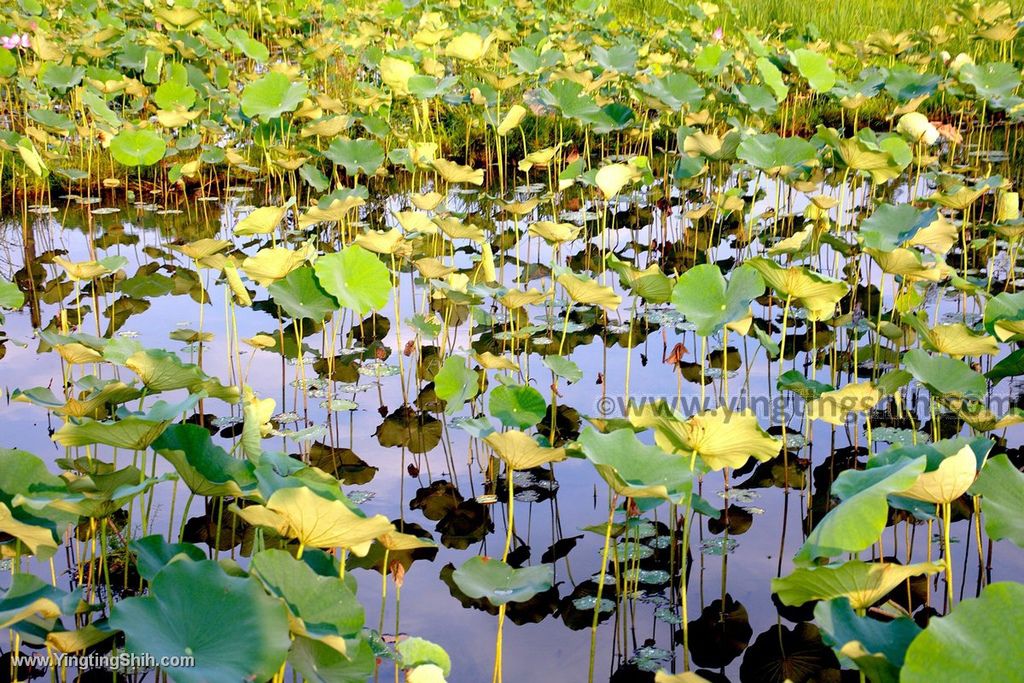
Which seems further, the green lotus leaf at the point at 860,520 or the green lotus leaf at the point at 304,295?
the green lotus leaf at the point at 304,295

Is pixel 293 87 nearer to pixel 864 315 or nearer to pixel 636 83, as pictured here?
pixel 636 83

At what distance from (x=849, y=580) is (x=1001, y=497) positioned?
35cm

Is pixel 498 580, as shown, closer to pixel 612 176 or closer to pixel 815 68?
pixel 612 176

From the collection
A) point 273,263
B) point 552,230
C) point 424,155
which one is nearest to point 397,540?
point 273,263

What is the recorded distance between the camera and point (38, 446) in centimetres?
264

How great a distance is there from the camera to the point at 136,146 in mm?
4285

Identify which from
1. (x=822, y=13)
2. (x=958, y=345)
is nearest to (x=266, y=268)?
(x=958, y=345)

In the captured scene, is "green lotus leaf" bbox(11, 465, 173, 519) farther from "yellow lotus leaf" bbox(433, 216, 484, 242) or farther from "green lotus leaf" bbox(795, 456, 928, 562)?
"yellow lotus leaf" bbox(433, 216, 484, 242)

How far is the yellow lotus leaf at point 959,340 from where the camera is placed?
2.19 meters

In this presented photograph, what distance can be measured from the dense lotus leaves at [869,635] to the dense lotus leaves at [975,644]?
9 cm

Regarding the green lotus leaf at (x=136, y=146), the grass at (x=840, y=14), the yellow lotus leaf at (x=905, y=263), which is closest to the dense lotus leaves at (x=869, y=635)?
the yellow lotus leaf at (x=905, y=263)

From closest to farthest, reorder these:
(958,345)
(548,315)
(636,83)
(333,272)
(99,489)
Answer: (99,489) < (958,345) < (333,272) < (548,315) < (636,83)

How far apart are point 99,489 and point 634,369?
5.88ft

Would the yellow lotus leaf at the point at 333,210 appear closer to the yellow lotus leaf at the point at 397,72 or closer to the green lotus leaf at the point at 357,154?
the green lotus leaf at the point at 357,154
